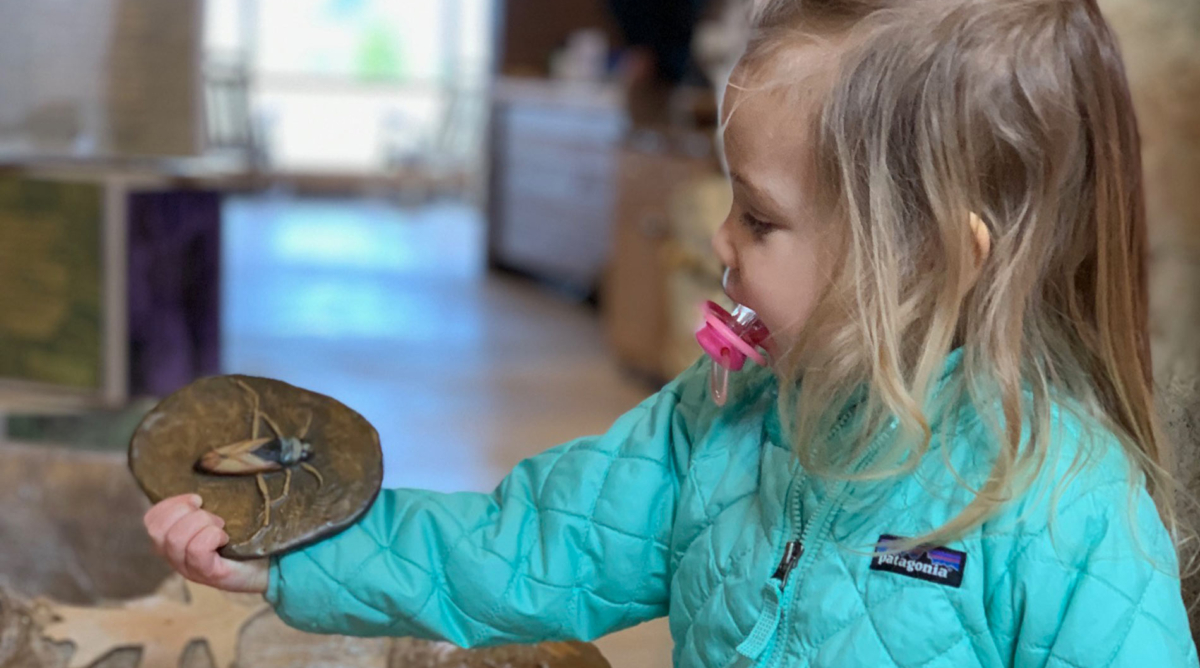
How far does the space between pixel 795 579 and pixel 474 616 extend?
0.19 m

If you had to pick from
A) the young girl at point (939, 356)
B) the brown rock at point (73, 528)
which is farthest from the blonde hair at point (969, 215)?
the brown rock at point (73, 528)

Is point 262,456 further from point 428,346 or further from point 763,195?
point 428,346

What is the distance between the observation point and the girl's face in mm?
625

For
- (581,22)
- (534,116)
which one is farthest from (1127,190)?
(581,22)

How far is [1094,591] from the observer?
0.58m

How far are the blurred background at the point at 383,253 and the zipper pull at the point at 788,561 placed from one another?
5.4 inches

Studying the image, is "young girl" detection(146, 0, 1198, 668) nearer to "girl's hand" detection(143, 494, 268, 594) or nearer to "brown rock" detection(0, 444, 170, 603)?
"girl's hand" detection(143, 494, 268, 594)

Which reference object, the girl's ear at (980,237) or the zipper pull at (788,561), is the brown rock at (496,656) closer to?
the zipper pull at (788,561)

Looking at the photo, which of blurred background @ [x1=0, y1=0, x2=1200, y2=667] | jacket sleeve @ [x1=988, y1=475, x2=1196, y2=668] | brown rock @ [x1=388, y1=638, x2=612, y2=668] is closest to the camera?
jacket sleeve @ [x1=988, y1=475, x2=1196, y2=668]

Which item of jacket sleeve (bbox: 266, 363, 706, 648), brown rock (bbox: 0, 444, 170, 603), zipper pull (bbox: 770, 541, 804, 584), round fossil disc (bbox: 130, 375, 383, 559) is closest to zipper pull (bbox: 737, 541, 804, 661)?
zipper pull (bbox: 770, 541, 804, 584)

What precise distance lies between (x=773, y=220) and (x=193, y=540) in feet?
1.10

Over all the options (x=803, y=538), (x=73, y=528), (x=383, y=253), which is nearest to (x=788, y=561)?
(x=803, y=538)

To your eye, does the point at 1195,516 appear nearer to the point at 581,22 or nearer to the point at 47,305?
the point at 47,305

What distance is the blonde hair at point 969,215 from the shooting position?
597mm
